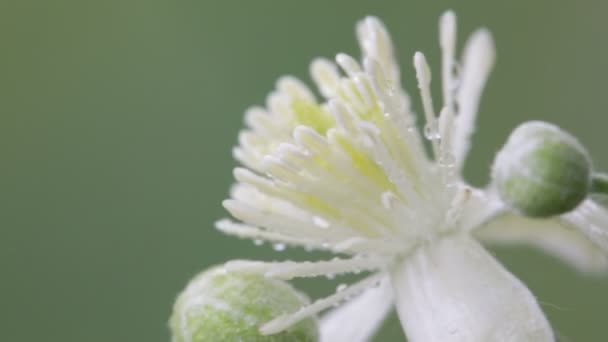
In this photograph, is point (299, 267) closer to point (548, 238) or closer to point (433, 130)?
point (433, 130)

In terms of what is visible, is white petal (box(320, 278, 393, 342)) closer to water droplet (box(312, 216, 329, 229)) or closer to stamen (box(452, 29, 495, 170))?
water droplet (box(312, 216, 329, 229))

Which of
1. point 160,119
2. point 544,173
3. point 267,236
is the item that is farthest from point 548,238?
point 160,119

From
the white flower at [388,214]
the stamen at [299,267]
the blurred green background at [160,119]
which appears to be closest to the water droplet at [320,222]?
the white flower at [388,214]

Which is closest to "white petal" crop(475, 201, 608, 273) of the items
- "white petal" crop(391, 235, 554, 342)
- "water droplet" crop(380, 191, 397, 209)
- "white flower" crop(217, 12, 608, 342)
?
"white flower" crop(217, 12, 608, 342)

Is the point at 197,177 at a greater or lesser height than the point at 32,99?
lesser

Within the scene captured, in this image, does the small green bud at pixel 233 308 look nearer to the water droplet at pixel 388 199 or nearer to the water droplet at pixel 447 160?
the water droplet at pixel 388 199

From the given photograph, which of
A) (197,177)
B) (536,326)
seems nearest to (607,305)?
(197,177)

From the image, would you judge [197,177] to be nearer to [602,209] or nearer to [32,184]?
[32,184]
